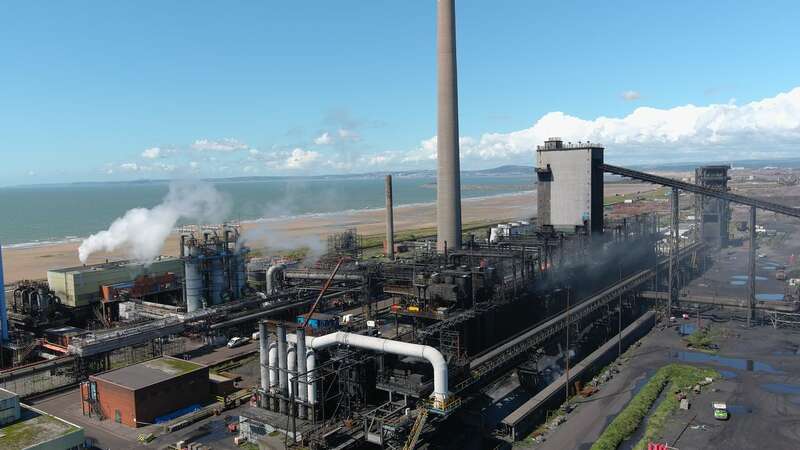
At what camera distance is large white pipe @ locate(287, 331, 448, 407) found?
25547 mm

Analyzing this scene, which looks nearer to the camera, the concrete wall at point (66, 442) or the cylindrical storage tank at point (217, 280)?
the concrete wall at point (66, 442)

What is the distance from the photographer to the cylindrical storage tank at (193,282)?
155 feet

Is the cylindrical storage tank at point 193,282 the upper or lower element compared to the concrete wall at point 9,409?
upper

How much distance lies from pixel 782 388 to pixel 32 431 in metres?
39.4

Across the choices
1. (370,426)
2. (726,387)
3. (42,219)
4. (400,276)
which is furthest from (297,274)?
(42,219)

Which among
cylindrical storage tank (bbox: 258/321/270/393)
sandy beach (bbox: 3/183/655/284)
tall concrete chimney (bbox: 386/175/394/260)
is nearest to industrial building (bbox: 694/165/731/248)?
tall concrete chimney (bbox: 386/175/394/260)

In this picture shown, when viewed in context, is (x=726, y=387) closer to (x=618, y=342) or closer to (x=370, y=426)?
(x=618, y=342)

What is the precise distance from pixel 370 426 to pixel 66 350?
25.5m

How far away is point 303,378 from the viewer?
1057 inches

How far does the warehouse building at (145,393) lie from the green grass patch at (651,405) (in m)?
21.3

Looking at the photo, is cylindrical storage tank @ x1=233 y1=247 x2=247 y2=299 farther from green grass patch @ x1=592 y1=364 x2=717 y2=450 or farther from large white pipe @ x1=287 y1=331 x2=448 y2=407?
green grass patch @ x1=592 y1=364 x2=717 y2=450

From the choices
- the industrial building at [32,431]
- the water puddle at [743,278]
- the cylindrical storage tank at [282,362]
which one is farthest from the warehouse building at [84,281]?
the water puddle at [743,278]

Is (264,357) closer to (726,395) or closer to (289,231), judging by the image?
(726,395)

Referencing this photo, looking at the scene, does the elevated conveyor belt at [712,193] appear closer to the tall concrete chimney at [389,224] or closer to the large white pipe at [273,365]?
the tall concrete chimney at [389,224]
